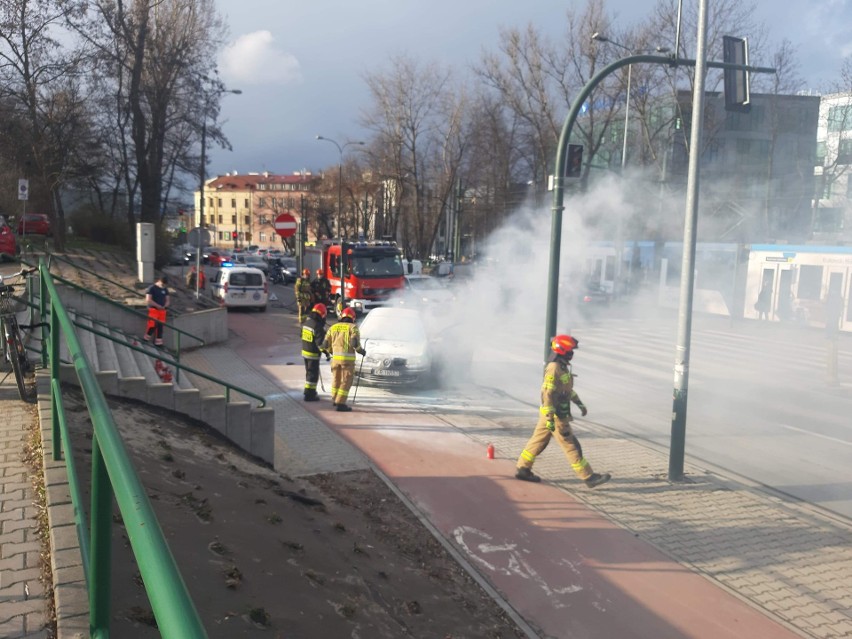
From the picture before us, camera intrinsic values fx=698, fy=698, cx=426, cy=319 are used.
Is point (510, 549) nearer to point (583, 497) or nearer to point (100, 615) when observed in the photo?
point (583, 497)

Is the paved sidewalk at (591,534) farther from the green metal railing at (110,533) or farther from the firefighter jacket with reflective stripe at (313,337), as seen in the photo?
the firefighter jacket with reflective stripe at (313,337)

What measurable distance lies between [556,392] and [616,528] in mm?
1647

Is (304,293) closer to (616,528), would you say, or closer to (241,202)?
(616,528)

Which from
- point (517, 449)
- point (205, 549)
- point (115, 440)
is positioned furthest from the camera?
point (517, 449)

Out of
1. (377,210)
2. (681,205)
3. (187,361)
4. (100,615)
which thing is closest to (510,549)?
(100,615)

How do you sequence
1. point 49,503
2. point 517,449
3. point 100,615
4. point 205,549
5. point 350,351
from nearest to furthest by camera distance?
1. point 100,615
2. point 49,503
3. point 205,549
4. point 517,449
5. point 350,351

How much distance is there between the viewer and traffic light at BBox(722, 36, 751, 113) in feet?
28.5

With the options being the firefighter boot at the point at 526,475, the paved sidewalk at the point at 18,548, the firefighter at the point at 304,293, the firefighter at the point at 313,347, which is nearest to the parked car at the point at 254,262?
the firefighter at the point at 304,293

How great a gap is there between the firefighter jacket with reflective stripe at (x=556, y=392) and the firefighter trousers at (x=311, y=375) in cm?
478

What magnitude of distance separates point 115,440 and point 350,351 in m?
9.25

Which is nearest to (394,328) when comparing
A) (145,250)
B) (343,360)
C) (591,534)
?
(343,360)

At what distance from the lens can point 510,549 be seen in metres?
6.34

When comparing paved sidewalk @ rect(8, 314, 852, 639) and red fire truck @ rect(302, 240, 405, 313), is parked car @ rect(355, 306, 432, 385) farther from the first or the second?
red fire truck @ rect(302, 240, 405, 313)

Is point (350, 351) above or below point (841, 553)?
above
